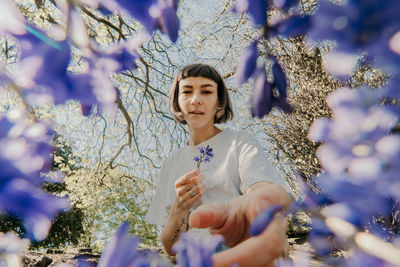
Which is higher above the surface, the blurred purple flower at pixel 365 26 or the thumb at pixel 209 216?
the blurred purple flower at pixel 365 26

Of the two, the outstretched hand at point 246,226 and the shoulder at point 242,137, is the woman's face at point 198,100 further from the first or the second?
the outstretched hand at point 246,226

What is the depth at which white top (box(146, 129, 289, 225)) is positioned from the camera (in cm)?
131

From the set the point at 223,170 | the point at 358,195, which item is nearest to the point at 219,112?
the point at 223,170

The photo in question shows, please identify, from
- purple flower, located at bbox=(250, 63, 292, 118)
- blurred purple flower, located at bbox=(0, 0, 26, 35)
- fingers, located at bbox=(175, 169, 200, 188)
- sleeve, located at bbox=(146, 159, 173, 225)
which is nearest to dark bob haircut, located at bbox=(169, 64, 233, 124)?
sleeve, located at bbox=(146, 159, 173, 225)

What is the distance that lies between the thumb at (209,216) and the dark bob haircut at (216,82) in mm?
1283

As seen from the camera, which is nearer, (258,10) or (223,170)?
(258,10)

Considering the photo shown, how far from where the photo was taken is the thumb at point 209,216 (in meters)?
0.56

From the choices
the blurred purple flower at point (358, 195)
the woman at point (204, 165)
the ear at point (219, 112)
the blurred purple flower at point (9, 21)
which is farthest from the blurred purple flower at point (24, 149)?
the ear at point (219, 112)

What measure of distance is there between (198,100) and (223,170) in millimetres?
400

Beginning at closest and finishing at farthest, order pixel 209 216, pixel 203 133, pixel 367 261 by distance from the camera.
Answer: pixel 367 261, pixel 209 216, pixel 203 133

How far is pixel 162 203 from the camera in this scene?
6.09ft

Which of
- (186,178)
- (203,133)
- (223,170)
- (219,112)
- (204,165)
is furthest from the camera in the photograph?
(219,112)

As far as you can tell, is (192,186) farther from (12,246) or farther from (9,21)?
(9,21)

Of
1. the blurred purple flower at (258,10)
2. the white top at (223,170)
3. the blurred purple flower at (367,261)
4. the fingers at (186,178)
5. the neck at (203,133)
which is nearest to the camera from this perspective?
the blurred purple flower at (367,261)
